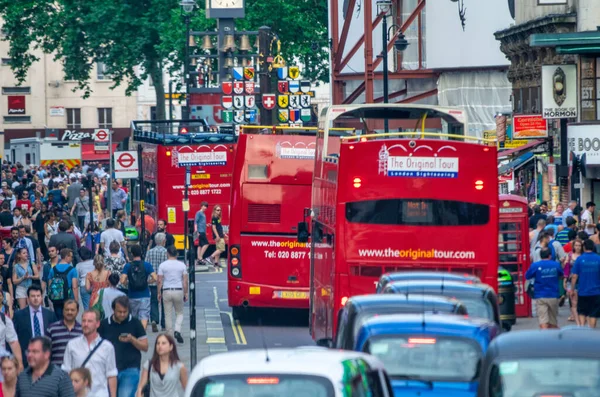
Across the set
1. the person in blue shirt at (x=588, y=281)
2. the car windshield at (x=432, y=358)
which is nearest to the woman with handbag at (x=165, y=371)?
the car windshield at (x=432, y=358)

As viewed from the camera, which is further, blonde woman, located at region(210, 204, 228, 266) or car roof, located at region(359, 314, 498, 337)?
blonde woman, located at region(210, 204, 228, 266)

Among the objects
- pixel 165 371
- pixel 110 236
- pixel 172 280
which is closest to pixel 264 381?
pixel 165 371

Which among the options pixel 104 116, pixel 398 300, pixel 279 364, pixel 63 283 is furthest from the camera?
pixel 104 116

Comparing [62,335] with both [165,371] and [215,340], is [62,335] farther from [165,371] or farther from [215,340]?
[215,340]

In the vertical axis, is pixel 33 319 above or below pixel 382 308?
below

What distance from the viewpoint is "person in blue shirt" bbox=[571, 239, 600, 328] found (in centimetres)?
2220

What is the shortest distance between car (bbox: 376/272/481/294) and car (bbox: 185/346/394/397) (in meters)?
7.57

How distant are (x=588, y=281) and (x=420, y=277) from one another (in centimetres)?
535

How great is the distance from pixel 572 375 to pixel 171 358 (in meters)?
4.02

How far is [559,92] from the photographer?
130 ft

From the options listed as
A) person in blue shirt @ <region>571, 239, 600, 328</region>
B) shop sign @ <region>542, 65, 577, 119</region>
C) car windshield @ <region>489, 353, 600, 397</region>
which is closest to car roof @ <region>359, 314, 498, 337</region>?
car windshield @ <region>489, 353, 600, 397</region>

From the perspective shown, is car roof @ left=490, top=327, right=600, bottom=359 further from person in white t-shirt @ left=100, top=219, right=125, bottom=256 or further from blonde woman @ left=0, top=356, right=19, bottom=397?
person in white t-shirt @ left=100, top=219, right=125, bottom=256

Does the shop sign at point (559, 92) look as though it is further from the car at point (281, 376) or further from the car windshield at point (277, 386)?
the car windshield at point (277, 386)

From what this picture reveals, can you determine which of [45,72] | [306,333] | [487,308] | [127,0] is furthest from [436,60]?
[45,72]
